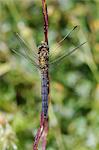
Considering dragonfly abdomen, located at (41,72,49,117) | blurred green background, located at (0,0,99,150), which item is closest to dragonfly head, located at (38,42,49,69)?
dragonfly abdomen, located at (41,72,49,117)

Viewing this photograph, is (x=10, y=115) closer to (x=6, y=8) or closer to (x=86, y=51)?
(x=86, y=51)

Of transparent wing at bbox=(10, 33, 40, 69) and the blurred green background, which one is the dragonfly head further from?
the blurred green background

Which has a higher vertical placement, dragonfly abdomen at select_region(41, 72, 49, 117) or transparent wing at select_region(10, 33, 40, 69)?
transparent wing at select_region(10, 33, 40, 69)

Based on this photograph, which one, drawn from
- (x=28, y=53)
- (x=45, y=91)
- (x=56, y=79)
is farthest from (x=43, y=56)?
(x=56, y=79)

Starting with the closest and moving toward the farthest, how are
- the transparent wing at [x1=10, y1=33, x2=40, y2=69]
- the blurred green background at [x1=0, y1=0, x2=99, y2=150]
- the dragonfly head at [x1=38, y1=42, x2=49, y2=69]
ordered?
the dragonfly head at [x1=38, y1=42, x2=49, y2=69]
the transparent wing at [x1=10, y1=33, x2=40, y2=69]
the blurred green background at [x1=0, y1=0, x2=99, y2=150]

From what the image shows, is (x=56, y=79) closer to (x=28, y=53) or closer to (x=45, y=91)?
(x=28, y=53)

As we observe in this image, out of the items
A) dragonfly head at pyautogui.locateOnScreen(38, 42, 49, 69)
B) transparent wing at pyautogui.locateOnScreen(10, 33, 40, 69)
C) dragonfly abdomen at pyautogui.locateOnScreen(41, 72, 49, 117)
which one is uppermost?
transparent wing at pyautogui.locateOnScreen(10, 33, 40, 69)

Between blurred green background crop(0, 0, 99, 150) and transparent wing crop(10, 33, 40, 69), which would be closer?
transparent wing crop(10, 33, 40, 69)

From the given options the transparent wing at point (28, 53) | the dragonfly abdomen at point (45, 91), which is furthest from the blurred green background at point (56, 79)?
the dragonfly abdomen at point (45, 91)
